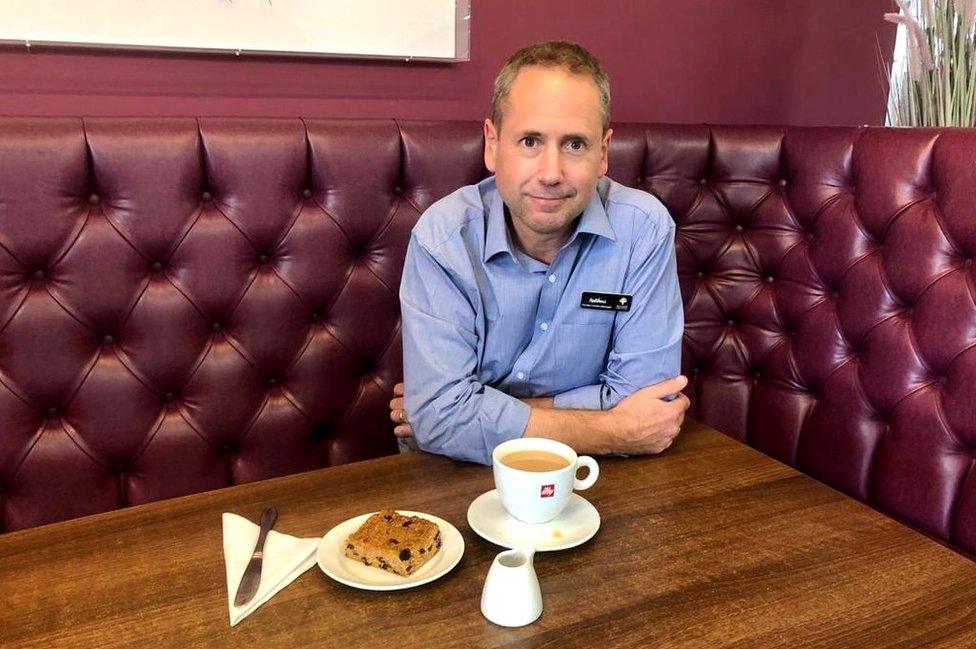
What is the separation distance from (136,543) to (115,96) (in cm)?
107

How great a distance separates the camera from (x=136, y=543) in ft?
3.02

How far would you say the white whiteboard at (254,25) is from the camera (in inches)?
58.6

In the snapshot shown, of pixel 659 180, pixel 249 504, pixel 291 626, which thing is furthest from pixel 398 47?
pixel 291 626

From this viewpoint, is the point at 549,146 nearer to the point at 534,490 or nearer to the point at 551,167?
the point at 551,167

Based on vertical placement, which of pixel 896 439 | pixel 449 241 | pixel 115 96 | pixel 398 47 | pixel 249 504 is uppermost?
pixel 398 47

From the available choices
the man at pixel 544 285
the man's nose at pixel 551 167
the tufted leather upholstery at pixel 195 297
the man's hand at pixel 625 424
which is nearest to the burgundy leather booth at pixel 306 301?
the tufted leather upholstery at pixel 195 297

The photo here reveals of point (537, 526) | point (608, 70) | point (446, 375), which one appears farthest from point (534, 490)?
point (608, 70)

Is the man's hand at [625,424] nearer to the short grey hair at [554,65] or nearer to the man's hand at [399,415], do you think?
the man's hand at [399,415]

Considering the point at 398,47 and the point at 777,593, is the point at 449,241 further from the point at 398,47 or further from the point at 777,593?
the point at 777,593

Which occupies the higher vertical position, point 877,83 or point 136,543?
point 877,83

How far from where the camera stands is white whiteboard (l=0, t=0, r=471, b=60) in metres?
1.49

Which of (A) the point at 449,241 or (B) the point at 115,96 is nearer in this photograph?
(A) the point at 449,241

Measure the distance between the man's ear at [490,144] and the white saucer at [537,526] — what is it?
0.75 metres

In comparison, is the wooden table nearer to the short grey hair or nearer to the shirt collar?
the shirt collar
